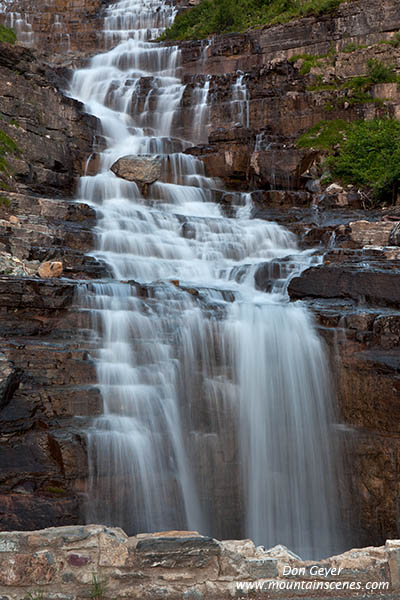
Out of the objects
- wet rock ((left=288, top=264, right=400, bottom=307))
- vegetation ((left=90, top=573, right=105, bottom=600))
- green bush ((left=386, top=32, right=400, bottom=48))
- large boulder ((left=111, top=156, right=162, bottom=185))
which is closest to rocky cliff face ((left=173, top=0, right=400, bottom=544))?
wet rock ((left=288, top=264, right=400, bottom=307))

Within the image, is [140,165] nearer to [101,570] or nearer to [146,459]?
[146,459]

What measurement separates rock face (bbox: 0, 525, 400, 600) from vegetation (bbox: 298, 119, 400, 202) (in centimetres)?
1514

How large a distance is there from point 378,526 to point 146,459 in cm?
316

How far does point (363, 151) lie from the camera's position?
764 inches

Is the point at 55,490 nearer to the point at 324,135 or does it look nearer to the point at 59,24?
the point at 324,135

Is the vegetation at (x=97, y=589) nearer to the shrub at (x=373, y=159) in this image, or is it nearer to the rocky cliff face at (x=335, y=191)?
the rocky cliff face at (x=335, y=191)

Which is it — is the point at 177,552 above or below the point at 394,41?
below

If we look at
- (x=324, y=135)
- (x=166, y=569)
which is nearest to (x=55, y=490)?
(x=166, y=569)

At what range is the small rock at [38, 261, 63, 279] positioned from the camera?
10.4m

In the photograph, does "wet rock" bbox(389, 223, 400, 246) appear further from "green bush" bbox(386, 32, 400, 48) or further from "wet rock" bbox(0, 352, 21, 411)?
"green bush" bbox(386, 32, 400, 48)

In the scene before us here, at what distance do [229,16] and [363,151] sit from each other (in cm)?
1537

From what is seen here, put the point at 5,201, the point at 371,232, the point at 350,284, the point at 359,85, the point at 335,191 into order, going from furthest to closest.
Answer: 1. the point at 359,85
2. the point at 335,191
3. the point at 371,232
4. the point at 5,201
5. the point at 350,284

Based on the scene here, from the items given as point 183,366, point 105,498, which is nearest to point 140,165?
point 183,366

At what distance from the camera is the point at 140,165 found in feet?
56.1
